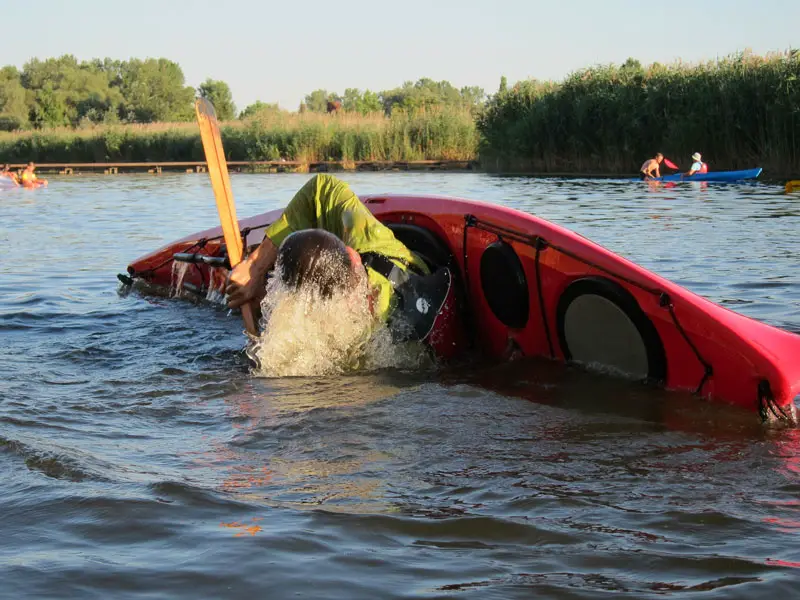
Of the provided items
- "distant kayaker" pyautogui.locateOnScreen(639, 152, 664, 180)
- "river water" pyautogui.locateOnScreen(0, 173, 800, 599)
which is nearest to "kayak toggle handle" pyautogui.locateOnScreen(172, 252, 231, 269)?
"river water" pyautogui.locateOnScreen(0, 173, 800, 599)

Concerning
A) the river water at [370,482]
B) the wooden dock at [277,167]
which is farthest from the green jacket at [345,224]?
the wooden dock at [277,167]

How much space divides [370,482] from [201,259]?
3981mm

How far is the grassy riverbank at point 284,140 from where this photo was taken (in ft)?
103

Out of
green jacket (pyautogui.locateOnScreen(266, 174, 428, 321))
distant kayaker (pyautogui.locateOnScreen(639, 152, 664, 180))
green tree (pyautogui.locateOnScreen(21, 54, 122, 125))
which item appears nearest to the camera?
green jacket (pyautogui.locateOnScreen(266, 174, 428, 321))

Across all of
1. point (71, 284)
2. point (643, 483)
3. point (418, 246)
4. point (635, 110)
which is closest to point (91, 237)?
point (71, 284)

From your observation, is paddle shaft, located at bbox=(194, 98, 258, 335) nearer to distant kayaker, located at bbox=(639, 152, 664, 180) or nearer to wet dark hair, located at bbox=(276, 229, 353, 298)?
wet dark hair, located at bbox=(276, 229, 353, 298)

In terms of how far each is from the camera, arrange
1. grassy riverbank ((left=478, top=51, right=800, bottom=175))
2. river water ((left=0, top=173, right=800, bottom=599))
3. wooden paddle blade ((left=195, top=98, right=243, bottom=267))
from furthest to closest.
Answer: grassy riverbank ((left=478, top=51, right=800, bottom=175)), wooden paddle blade ((left=195, top=98, right=243, bottom=267)), river water ((left=0, top=173, right=800, bottom=599))

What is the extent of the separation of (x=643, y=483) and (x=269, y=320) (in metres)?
2.15

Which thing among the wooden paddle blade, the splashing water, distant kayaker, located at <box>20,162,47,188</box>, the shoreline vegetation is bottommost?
the splashing water

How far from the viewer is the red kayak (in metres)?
3.67

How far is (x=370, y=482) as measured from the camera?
2924 millimetres

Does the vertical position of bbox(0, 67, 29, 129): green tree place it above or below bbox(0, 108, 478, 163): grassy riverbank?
above

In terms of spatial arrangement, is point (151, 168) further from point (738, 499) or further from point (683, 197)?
point (738, 499)

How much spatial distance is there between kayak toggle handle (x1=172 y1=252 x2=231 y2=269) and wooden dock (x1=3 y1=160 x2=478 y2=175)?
73.9 ft
